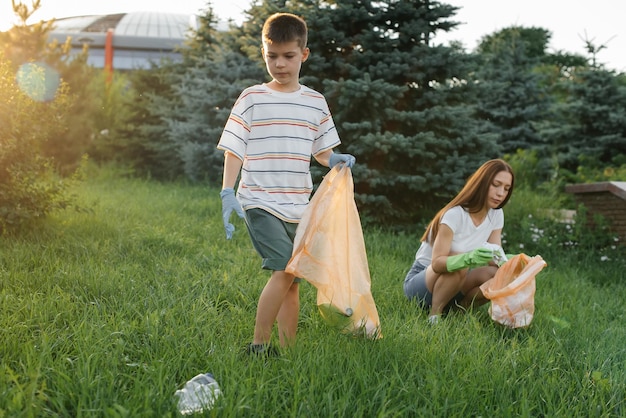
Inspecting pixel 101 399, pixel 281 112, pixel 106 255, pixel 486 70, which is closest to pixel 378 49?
pixel 106 255

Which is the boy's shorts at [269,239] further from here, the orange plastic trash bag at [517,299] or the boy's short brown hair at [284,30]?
the orange plastic trash bag at [517,299]

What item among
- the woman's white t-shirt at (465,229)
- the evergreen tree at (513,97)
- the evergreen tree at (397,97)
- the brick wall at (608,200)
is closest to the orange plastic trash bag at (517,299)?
the woman's white t-shirt at (465,229)

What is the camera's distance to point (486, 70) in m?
14.8

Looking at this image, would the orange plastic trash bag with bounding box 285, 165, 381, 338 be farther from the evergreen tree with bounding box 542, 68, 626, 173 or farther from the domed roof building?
the domed roof building

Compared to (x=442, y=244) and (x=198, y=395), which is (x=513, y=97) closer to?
(x=442, y=244)

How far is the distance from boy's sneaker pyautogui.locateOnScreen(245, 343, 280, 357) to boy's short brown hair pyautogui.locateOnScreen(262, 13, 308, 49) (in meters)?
1.31

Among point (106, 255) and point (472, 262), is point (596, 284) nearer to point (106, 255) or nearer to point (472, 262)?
point (472, 262)

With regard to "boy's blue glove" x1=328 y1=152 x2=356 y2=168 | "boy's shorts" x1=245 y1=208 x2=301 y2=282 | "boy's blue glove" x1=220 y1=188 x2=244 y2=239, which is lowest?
"boy's shorts" x1=245 y1=208 x2=301 y2=282

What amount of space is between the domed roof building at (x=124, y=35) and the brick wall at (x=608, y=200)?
26.3 metres

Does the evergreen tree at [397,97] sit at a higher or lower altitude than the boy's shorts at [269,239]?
higher

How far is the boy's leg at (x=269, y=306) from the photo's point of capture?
287 cm

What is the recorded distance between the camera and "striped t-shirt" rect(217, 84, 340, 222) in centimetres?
285

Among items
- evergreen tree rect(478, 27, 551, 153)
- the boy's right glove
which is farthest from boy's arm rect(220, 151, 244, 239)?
evergreen tree rect(478, 27, 551, 153)

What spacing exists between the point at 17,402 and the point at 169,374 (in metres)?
0.58
